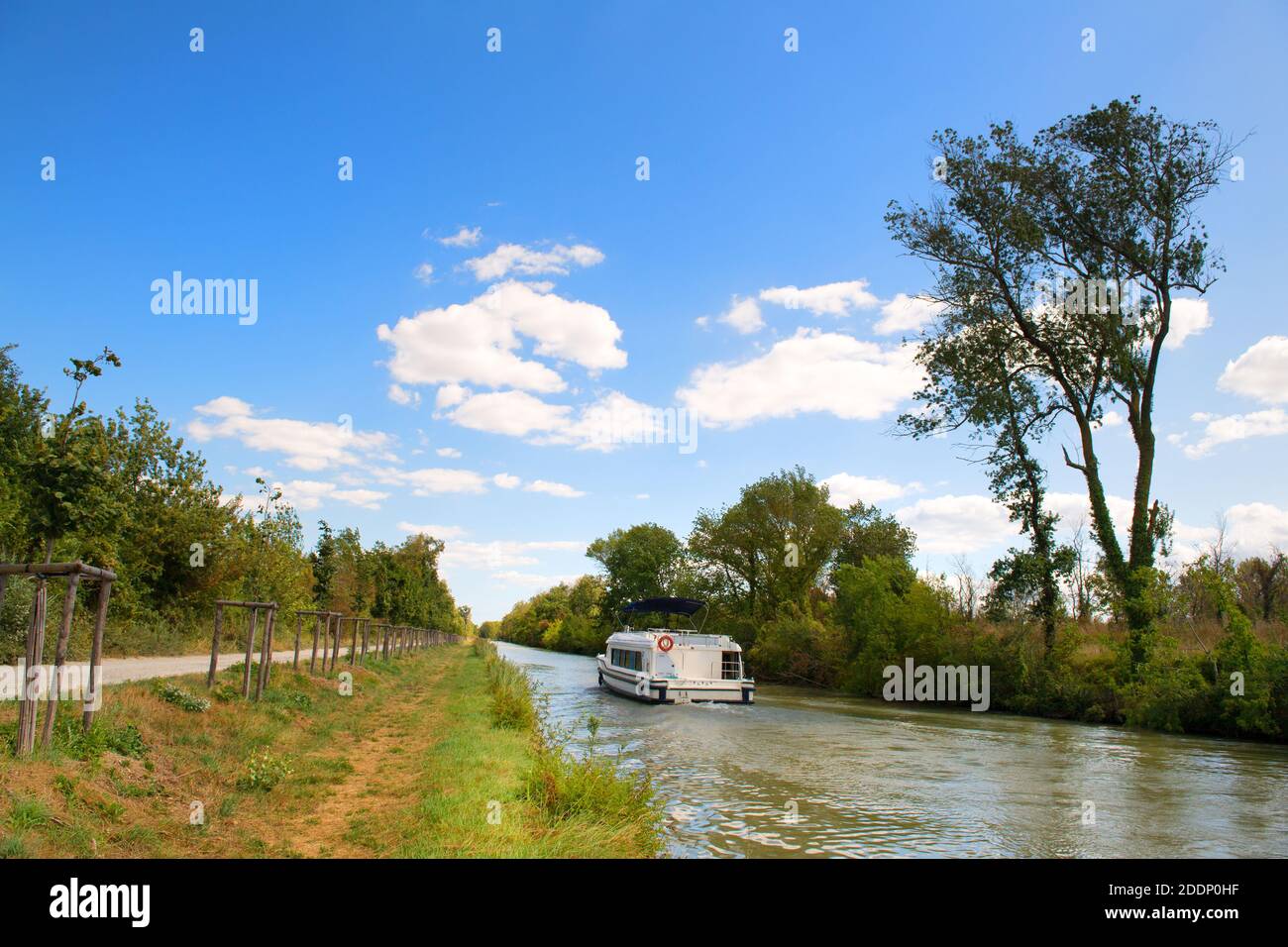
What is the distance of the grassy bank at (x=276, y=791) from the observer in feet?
23.5

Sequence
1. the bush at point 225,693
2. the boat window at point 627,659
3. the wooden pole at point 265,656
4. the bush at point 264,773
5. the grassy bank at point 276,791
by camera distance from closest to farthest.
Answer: the grassy bank at point 276,791
the bush at point 264,773
the bush at point 225,693
the wooden pole at point 265,656
the boat window at point 627,659

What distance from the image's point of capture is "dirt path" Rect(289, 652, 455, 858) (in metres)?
8.24

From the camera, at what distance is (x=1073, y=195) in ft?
95.9

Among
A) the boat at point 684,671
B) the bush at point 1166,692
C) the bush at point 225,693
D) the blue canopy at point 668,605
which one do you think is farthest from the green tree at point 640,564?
the bush at point 225,693

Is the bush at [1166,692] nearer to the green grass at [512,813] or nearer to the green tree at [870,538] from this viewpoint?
the green grass at [512,813]

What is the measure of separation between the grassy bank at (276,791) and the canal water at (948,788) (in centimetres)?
222

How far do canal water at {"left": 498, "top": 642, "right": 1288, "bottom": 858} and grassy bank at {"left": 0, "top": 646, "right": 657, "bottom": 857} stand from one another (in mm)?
2217

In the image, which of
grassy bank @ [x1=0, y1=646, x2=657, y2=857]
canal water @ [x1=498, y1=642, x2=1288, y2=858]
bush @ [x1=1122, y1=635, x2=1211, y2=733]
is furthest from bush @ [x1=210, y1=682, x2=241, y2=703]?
bush @ [x1=1122, y1=635, x2=1211, y2=733]

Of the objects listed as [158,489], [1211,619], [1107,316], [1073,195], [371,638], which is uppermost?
[1073,195]

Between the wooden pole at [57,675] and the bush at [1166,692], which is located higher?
the wooden pole at [57,675]

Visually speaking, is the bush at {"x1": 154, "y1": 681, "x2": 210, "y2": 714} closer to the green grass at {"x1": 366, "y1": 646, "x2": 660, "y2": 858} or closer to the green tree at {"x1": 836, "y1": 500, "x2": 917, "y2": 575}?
the green grass at {"x1": 366, "y1": 646, "x2": 660, "y2": 858}

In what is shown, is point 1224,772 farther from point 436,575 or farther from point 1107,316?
point 436,575
